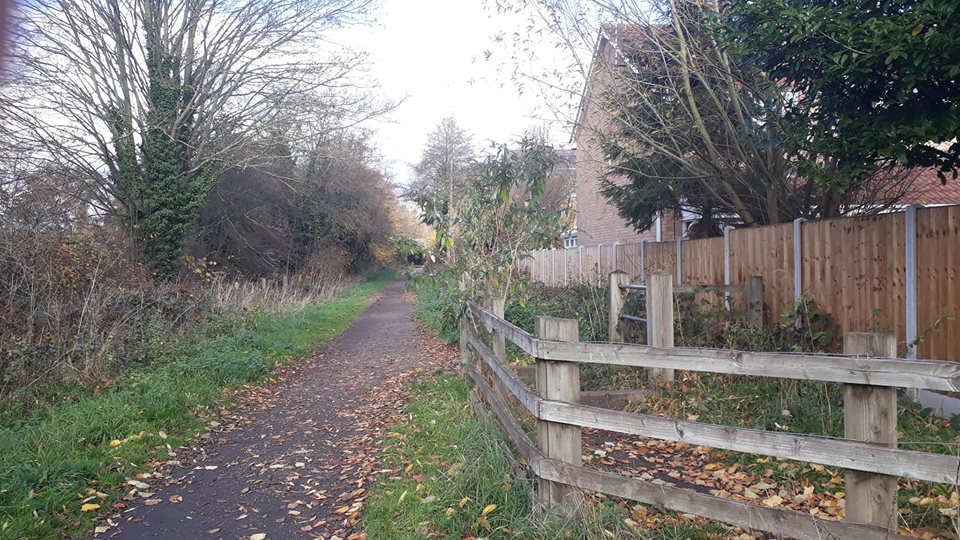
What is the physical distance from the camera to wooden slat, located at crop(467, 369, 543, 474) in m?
3.79

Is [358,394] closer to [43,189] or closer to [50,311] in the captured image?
[50,311]

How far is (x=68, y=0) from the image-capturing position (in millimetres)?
13062

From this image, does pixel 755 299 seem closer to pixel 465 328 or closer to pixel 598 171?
pixel 465 328

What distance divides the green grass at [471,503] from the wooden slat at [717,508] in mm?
178

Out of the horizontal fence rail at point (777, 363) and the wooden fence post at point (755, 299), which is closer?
the horizontal fence rail at point (777, 363)


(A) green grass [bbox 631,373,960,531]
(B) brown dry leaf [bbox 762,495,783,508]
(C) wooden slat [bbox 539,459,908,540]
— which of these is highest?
(C) wooden slat [bbox 539,459,908,540]

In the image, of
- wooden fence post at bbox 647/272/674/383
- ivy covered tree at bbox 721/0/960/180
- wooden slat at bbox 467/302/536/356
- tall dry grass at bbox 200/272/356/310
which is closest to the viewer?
wooden slat at bbox 467/302/536/356

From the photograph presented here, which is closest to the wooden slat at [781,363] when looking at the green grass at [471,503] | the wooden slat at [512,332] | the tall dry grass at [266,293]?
the wooden slat at [512,332]

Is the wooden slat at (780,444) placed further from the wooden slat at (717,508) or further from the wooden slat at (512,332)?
the wooden slat at (512,332)

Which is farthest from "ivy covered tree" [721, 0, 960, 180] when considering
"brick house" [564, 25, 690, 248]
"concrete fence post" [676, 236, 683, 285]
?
"concrete fence post" [676, 236, 683, 285]

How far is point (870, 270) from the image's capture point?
6.54 metres

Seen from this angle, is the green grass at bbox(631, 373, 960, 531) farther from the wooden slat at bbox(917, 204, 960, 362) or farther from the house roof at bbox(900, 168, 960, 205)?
the house roof at bbox(900, 168, 960, 205)

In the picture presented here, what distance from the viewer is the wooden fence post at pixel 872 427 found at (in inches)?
102

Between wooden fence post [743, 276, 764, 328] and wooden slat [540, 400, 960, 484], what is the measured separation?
492 cm
